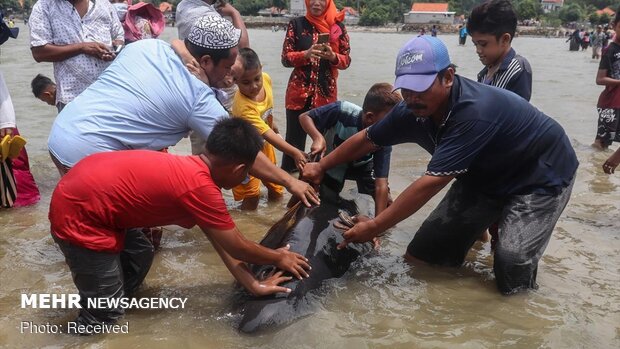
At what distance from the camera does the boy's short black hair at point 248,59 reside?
4508mm

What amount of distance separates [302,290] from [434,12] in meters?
105

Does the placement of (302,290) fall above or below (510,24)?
below

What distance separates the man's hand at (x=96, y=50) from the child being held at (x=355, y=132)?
1567 millimetres

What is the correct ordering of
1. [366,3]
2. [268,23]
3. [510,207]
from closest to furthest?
[510,207] → [268,23] → [366,3]

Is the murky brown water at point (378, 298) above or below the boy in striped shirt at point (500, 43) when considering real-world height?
below

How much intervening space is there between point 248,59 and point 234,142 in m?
1.94

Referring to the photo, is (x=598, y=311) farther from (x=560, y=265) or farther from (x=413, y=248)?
(x=413, y=248)

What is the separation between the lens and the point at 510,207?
3537 mm

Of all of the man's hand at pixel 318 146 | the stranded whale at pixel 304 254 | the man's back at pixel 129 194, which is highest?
the man's back at pixel 129 194

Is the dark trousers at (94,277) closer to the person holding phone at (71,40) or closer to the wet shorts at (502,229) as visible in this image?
the person holding phone at (71,40)

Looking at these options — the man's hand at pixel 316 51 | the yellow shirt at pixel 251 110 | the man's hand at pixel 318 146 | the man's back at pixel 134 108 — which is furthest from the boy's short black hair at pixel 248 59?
the man's back at pixel 134 108

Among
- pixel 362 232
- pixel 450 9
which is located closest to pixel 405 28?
pixel 450 9

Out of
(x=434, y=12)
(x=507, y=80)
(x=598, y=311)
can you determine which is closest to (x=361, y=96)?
(x=507, y=80)

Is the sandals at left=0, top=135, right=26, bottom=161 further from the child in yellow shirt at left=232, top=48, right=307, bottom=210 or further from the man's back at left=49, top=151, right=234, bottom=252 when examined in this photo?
the man's back at left=49, top=151, right=234, bottom=252
